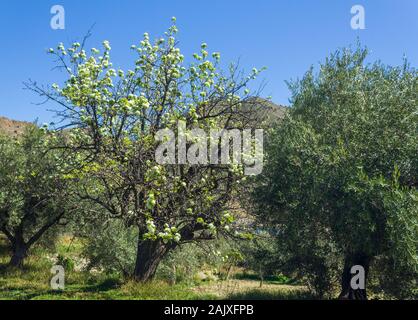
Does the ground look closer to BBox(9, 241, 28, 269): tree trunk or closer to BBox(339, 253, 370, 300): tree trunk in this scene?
BBox(9, 241, 28, 269): tree trunk

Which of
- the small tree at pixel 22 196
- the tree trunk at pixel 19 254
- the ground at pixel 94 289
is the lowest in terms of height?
the ground at pixel 94 289

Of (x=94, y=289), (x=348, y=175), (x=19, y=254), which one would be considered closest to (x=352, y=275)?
(x=348, y=175)

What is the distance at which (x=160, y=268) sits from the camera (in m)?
27.2

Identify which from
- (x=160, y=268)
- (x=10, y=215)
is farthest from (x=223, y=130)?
(x=10, y=215)

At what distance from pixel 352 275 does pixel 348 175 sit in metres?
5.67

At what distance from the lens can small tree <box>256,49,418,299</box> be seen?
14.5m

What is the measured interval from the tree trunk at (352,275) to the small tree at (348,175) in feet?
0.15

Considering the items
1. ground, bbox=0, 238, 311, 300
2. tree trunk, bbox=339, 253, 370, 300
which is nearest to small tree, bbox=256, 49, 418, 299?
tree trunk, bbox=339, 253, 370, 300

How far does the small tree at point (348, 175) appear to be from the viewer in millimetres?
14547

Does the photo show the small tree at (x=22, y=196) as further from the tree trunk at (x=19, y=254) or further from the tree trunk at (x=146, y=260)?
the tree trunk at (x=146, y=260)

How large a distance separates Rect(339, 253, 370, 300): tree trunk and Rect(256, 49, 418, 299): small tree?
47 millimetres

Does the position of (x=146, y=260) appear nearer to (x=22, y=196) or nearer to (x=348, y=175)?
(x=348, y=175)

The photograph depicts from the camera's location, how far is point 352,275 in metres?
18.5

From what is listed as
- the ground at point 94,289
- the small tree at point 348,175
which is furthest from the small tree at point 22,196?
the small tree at point 348,175
